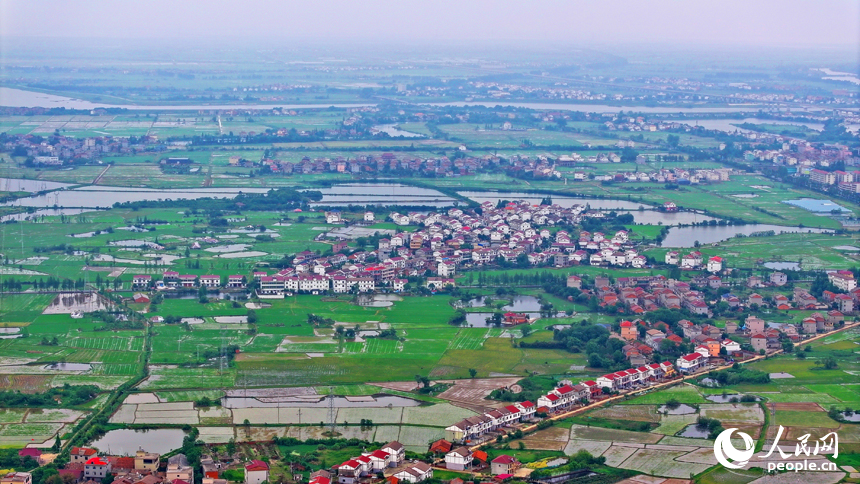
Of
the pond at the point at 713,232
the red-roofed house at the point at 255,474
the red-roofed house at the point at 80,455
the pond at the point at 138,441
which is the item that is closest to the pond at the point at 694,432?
the red-roofed house at the point at 255,474

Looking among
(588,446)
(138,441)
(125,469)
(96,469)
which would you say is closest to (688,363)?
(588,446)

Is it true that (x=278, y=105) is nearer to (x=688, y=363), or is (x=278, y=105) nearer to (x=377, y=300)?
(x=377, y=300)

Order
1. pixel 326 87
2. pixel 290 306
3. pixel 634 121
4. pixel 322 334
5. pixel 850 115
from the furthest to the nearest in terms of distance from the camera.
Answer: pixel 326 87 < pixel 850 115 < pixel 634 121 < pixel 290 306 < pixel 322 334

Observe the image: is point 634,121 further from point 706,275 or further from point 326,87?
point 706,275

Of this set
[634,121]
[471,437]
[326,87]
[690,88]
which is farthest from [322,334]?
[690,88]

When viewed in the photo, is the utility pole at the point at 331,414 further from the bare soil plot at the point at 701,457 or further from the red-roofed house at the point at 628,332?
the red-roofed house at the point at 628,332

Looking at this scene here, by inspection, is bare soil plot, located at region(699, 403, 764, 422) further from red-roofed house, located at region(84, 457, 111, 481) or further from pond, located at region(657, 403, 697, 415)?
red-roofed house, located at region(84, 457, 111, 481)

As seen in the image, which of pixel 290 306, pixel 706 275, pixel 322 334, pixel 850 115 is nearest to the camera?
pixel 322 334
